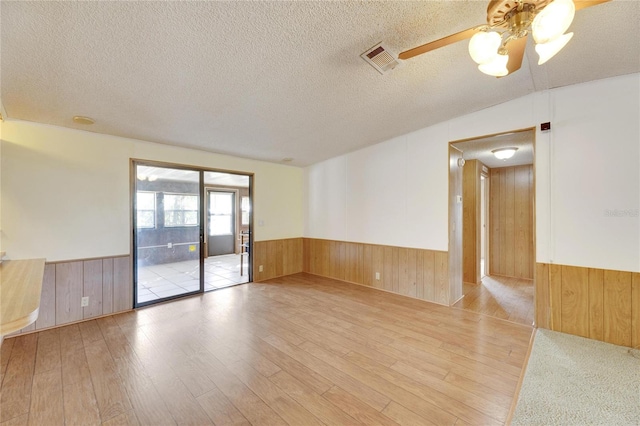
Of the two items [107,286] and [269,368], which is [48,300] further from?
[269,368]

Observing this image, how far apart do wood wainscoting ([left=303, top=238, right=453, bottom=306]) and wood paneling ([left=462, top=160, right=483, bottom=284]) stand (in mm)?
1657

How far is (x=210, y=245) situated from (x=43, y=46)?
6.22 m

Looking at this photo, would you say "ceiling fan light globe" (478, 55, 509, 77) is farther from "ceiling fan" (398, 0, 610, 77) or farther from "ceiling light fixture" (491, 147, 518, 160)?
"ceiling light fixture" (491, 147, 518, 160)

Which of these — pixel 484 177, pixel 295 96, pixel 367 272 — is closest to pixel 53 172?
pixel 295 96

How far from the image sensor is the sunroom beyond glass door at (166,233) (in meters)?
3.74

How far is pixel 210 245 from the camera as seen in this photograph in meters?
7.38

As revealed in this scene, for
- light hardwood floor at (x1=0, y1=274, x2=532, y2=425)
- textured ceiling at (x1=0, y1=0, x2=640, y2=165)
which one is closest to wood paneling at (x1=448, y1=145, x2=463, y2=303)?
light hardwood floor at (x1=0, y1=274, x2=532, y2=425)

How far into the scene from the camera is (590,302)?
2.53 metres

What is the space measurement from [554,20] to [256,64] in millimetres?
1883

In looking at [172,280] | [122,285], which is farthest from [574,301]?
[172,280]

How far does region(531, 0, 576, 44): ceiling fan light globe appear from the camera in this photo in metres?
1.14

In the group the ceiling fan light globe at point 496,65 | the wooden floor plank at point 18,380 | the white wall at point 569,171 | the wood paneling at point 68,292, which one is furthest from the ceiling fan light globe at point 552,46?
the wood paneling at point 68,292

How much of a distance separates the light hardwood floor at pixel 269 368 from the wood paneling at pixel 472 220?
1.83 m

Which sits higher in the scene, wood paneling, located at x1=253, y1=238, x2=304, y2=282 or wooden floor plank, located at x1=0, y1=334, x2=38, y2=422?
wood paneling, located at x1=253, y1=238, x2=304, y2=282
